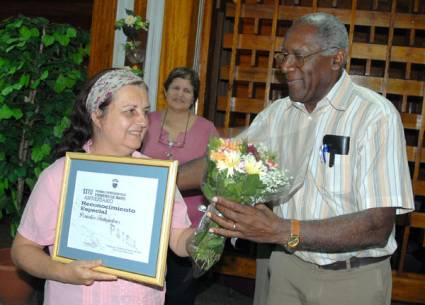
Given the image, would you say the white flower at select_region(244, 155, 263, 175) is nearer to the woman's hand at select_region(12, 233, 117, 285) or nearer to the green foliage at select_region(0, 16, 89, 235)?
the woman's hand at select_region(12, 233, 117, 285)

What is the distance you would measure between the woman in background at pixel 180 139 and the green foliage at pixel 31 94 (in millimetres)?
697

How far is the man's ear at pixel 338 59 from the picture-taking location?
1.97 metres

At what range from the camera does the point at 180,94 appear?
3438 millimetres

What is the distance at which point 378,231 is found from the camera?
1.74 meters

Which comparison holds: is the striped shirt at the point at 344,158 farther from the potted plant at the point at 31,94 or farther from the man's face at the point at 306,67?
the potted plant at the point at 31,94

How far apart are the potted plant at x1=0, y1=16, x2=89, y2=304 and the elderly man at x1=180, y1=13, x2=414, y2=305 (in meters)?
1.96

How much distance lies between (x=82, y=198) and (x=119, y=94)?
33 centimetres

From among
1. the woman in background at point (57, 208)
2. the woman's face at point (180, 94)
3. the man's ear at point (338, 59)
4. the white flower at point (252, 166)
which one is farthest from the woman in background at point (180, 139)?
the white flower at point (252, 166)

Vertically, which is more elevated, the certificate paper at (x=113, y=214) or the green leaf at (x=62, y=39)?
the green leaf at (x=62, y=39)

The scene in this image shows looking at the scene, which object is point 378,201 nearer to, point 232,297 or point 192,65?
point 192,65

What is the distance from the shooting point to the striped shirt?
1.77 m

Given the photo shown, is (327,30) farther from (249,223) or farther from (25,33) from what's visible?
(25,33)

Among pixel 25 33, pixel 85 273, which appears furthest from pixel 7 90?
pixel 85 273

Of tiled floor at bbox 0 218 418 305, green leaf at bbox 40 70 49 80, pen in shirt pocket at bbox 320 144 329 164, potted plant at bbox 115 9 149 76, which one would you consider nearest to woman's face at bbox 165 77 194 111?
potted plant at bbox 115 9 149 76
